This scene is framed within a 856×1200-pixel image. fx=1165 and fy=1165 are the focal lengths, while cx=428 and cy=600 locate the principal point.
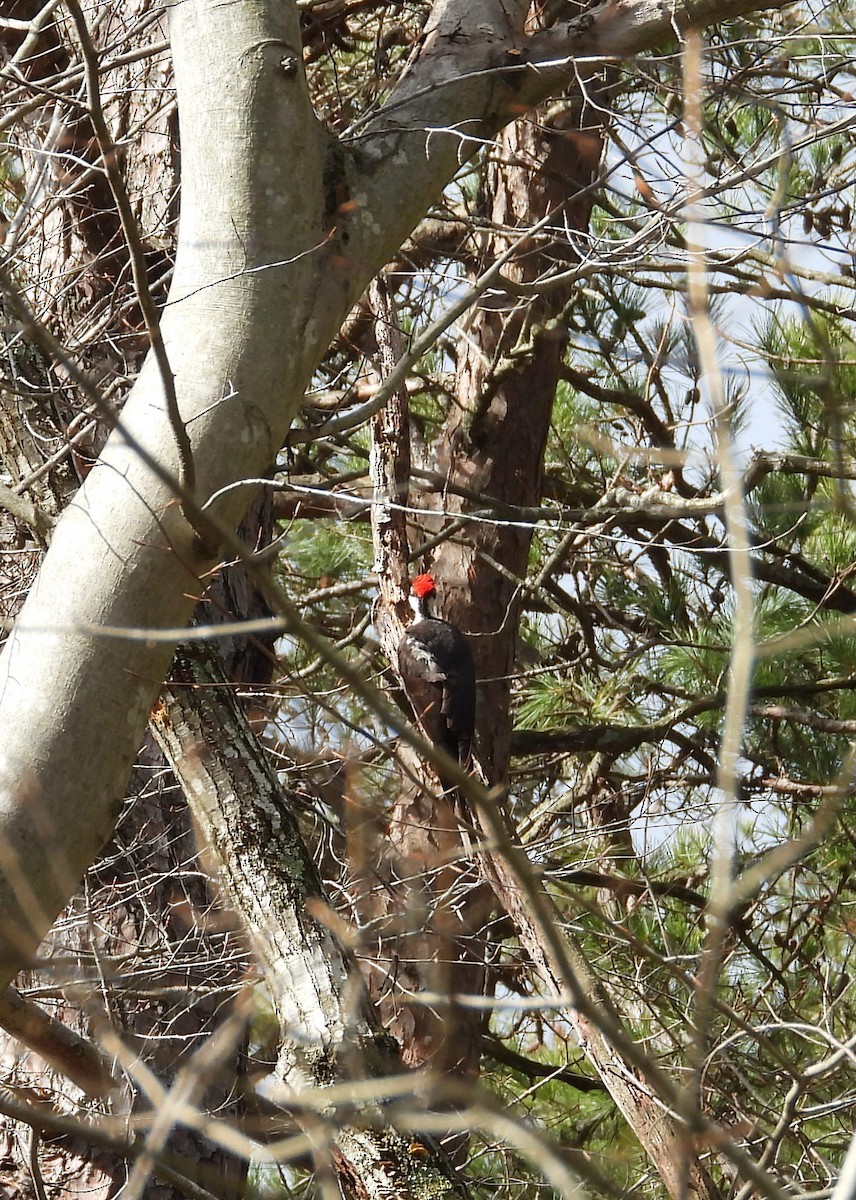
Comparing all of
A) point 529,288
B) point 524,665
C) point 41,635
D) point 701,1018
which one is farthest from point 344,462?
point 701,1018

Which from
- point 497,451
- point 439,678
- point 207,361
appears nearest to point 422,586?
point 439,678

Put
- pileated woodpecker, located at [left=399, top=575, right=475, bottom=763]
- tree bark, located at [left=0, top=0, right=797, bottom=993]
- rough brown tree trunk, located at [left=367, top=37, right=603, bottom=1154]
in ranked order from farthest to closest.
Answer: rough brown tree trunk, located at [left=367, top=37, right=603, bottom=1154] → pileated woodpecker, located at [left=399, top=575, right=475, bottom=763] → tree bark, located at [left=0, top=0, right=797, bottom=993]

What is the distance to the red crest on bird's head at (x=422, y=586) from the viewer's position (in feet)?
13.2

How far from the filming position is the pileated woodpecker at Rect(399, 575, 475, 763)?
3676mm

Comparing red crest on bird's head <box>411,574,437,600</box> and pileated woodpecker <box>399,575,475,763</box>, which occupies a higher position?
red crest on bird's head <box>411,574,437,600</box>

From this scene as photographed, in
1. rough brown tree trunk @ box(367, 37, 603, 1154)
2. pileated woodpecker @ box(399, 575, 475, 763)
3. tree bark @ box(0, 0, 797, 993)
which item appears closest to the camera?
tree bark @ box(0, 0, 797, 993)

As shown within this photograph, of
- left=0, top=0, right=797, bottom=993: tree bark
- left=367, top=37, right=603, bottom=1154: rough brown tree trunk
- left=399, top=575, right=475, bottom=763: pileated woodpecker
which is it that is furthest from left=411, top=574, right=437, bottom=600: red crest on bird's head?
left=0, top=0, right=797, bottom=993: tree bark

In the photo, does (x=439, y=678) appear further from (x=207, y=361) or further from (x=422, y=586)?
(x=207, y=361)

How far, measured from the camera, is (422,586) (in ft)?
13.3

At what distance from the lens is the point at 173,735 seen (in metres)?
2.29

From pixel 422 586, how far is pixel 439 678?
17.2 inches

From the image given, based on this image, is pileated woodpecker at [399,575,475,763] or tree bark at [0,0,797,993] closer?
tree bark at [0,0,797,993]

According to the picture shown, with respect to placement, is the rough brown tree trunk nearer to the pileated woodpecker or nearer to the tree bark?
the pileated woodpecker

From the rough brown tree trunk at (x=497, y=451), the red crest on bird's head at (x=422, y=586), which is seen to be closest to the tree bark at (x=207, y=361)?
the rough brown tree trunk at (x=497, y=451)
